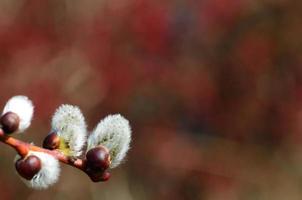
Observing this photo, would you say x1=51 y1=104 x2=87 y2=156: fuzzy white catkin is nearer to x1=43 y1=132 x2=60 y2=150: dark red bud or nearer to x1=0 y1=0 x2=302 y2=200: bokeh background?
x1=43 y1=132 x2=60 y2=150: dark red bud

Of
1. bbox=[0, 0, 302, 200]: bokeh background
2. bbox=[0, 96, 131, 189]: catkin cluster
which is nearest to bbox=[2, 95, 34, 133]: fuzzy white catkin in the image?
bbox=[0, 96, 131, 189]: catkin cluster

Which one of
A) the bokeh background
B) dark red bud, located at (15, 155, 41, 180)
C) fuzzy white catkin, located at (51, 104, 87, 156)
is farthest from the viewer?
the bokeh background

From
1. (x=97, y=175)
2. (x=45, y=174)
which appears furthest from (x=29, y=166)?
(x=97, y=175)

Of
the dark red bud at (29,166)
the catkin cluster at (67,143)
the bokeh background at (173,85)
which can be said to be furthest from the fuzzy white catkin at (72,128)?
the bokeh background at (173,85)

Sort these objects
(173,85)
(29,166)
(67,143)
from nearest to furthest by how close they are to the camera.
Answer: (29,166)
(67,143)
(173,85)

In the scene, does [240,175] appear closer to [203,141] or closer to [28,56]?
[203,141]

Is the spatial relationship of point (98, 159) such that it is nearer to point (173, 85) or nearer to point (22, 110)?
point (22, 110)

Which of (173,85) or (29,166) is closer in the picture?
(29,166)
